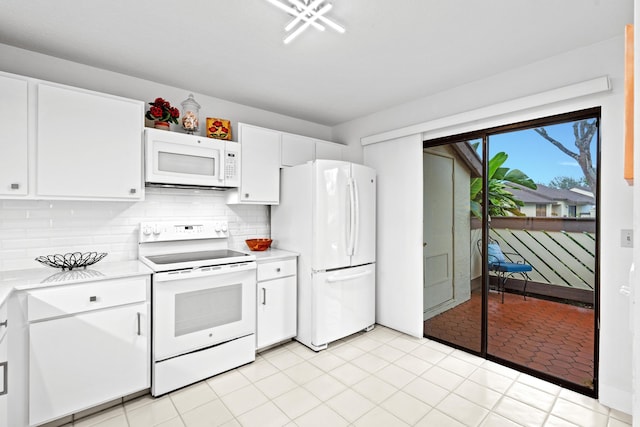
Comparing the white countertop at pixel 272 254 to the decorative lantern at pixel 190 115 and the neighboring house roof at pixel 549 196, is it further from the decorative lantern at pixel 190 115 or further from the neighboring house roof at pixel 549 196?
the neighboring house roof at pixel 549 196

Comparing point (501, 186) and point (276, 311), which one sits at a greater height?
point (501, 186)

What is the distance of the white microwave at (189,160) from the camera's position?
254 cm

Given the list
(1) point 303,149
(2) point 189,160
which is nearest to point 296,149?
(1) point 303,149

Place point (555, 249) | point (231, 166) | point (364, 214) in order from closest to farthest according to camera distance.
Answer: point (555, 249) → point (231, 166) → point (364, 214)

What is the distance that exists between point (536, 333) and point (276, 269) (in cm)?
230

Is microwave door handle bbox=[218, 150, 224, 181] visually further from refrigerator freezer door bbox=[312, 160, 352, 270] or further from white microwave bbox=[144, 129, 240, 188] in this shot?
refrigerator freezer door bbox=[312, 160, 352, 270]

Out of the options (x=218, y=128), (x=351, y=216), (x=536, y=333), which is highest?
(x=218, y=128)

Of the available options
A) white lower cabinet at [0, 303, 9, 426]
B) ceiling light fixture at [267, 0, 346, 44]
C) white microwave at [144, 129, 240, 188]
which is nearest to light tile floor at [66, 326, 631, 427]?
white lower cabinet at [0, 303, 9, 426]

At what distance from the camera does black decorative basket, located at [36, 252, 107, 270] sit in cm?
214

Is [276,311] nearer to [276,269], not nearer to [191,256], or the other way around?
[276,269]

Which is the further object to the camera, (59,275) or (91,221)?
(91,221)

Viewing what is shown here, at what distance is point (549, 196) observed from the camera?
2453 millimetres

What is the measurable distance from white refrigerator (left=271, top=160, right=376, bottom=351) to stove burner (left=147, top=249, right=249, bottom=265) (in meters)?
0.65

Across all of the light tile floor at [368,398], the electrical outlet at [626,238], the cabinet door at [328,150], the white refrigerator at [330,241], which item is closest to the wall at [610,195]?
the electrical outlet at [626,238]
